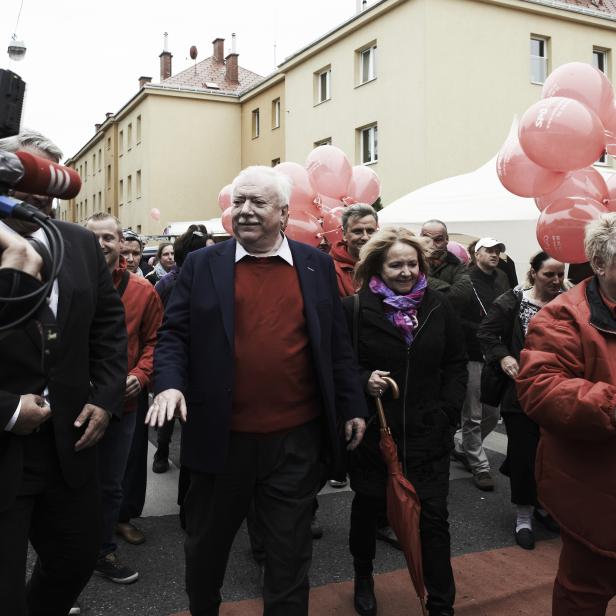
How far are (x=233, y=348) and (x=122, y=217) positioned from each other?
3639 centimetres

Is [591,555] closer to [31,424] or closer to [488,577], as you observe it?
[488,577]

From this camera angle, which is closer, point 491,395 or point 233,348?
point 233,348

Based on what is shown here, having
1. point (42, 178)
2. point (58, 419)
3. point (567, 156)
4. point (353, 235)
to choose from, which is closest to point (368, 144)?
point (567, 156)

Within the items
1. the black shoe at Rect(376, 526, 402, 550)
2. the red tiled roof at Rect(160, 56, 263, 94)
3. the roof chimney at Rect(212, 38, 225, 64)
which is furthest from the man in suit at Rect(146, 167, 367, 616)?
the roof chimney at Rect(212, 38, 225, 64)

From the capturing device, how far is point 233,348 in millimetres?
2619

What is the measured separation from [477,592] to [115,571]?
183 centimetres

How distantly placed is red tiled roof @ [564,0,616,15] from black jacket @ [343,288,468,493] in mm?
22550

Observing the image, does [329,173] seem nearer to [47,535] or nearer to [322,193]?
[322,193]

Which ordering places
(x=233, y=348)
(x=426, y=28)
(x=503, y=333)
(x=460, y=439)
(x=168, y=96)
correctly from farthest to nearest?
1. (x=168, y=96)
2. (x=426, y=28)
3. (x=460, y=439)
4. (x=503, y=333)
5. (x=233, y=348)

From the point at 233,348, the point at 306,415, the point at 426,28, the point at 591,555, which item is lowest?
the point at 591,555

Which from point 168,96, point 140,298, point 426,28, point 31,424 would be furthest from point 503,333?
point 168,96

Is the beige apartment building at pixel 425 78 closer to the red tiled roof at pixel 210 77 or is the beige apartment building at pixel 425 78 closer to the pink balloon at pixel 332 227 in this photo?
the red tiled roof at pixel 210 77

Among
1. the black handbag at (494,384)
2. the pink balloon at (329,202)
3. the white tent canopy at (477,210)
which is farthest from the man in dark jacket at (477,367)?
the white tent canopy at (477,210)

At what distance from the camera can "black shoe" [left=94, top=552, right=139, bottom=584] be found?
11.2 ft
